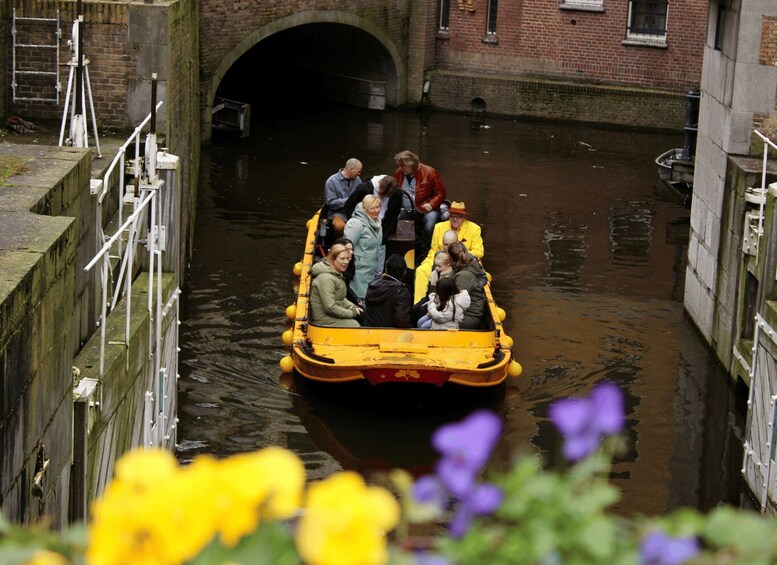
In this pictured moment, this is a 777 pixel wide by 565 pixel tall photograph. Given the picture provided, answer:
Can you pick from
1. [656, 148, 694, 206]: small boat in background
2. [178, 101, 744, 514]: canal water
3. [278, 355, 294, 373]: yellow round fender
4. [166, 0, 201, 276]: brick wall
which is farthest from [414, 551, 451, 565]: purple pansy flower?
[656, 148, 694, 206]: small boat in background

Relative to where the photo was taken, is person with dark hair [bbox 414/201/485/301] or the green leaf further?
person with dark hair [bbox 414/201/485/301]

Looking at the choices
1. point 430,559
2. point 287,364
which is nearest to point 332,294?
point 287,364

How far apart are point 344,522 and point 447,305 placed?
9.90 meters

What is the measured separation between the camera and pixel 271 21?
82.3 feet

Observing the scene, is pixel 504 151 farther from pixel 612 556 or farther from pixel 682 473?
pixel 612 556

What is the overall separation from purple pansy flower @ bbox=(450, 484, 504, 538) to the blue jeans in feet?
40.3

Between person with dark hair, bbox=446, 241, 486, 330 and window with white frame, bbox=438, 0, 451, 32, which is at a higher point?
window with white frame, bbox=438, 0, 451, 32

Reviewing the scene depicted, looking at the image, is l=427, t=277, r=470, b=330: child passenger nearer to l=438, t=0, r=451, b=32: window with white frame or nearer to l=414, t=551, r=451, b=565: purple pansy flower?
l=414, t=551, r=451, b=565: purple pansy flower

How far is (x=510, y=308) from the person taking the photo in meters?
15.2

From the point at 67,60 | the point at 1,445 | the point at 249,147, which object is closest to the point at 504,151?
the point at 249,147

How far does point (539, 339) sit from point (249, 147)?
437 inches

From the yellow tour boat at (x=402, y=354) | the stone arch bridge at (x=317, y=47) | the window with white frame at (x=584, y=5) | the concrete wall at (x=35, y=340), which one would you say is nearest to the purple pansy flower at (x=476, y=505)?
the concrete wall at (x=35, y=340)

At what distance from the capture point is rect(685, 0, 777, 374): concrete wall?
12805mm

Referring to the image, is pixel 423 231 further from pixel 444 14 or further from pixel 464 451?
pixel 444 14
